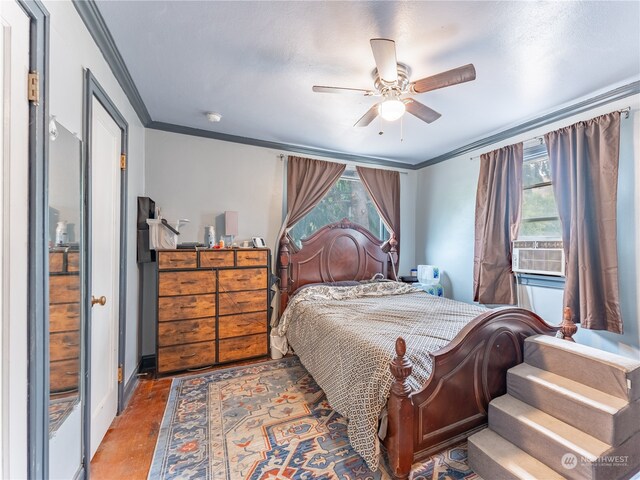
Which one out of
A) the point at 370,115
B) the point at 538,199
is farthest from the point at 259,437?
the point at 538,199

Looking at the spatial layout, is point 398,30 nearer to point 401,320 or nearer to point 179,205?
point 401,320

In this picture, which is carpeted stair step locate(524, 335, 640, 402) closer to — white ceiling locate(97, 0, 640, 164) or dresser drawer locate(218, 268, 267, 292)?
white ceiling locate(97, 0, 640, 164)

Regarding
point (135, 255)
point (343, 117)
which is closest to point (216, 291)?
point (135, 255)

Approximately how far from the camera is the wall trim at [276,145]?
301cm

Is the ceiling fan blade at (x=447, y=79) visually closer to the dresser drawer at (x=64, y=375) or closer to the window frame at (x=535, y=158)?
the window frame at (x=535, y=158)

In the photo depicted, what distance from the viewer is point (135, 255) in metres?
2.55

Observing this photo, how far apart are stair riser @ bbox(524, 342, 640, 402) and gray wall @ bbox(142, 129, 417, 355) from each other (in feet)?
9.13

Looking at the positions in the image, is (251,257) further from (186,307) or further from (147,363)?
(147,363)

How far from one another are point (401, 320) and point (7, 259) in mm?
2333

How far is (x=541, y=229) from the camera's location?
2887 mm

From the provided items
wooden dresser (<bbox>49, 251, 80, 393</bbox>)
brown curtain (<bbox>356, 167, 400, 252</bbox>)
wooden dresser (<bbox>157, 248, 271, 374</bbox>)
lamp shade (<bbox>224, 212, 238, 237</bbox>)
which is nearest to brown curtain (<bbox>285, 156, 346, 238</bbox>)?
brown curtain (<bbox>356, 167, 400, 252</bbox>)

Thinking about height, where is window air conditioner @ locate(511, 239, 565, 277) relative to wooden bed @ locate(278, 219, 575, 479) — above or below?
above

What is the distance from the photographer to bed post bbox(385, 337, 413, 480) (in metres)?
1.38

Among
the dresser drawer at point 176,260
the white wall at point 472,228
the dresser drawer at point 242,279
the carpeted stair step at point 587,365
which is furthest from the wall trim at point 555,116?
the dresser drawer at point 176,260
